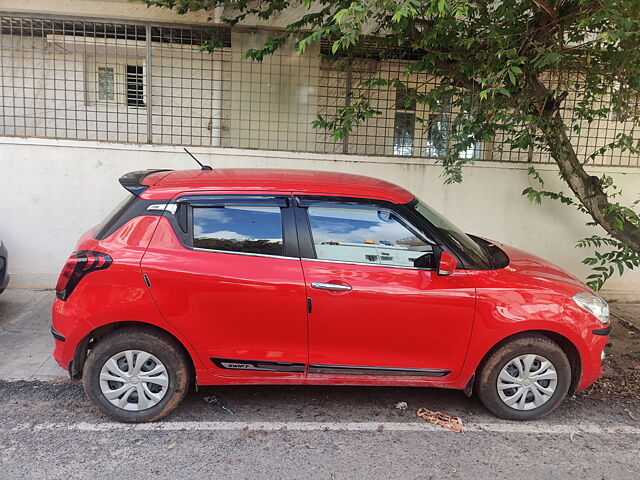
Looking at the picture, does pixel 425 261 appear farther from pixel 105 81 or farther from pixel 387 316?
pixel 105 81

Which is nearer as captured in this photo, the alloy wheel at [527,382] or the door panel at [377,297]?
the door panel at [377,297]

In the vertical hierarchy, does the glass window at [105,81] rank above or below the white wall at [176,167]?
above

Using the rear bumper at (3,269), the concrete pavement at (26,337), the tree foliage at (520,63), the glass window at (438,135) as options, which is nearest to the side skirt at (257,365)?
the concrete pavement at (26,337)

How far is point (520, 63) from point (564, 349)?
7.77 ft

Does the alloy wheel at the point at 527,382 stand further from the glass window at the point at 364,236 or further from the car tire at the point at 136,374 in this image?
the car tire at the point at 136,374

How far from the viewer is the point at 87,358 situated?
3195mm

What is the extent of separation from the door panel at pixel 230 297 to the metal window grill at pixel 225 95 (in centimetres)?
369

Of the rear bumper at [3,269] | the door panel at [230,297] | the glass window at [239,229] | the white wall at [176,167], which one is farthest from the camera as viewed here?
the white wall at [176,167]

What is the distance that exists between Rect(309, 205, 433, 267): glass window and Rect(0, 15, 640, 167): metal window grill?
3347mm

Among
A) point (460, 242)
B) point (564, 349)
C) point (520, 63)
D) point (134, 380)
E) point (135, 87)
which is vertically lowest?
point (134, 380)

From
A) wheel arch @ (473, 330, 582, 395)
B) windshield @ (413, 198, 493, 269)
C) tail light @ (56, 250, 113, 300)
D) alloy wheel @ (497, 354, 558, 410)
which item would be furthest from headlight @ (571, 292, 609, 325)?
tail light @ (56, 250, 113, 300)

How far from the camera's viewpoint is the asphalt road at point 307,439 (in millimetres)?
2854

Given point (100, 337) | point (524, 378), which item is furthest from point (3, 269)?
point (524, 378)

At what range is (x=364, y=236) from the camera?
3.26 meters
